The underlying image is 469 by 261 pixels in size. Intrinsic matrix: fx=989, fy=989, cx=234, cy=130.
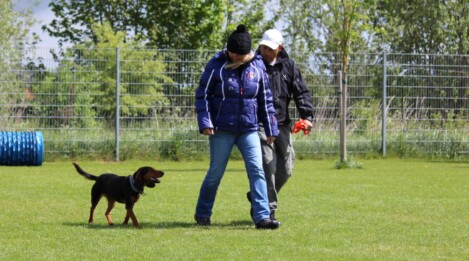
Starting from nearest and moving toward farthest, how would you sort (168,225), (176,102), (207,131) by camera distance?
(207,131) < (168,225) < (176,102)

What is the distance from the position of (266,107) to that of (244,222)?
4.25ft

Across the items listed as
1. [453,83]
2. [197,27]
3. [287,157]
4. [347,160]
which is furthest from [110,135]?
[197,27]

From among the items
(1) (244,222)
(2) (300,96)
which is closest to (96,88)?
(1) (244,222)

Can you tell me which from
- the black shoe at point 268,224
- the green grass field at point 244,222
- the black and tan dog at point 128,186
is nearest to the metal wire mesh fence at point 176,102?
the green grass field at point 244,222

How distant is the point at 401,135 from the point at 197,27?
1705 centimetres

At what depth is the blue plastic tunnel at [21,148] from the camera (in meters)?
18.4

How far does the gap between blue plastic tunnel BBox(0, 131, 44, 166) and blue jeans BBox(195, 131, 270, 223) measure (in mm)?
9892

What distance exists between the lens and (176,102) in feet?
68.6

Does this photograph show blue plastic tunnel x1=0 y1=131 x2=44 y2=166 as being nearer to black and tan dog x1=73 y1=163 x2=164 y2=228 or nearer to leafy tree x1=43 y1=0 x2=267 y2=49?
black and tan dog x1=73 y1=163 x2=164 y2=228

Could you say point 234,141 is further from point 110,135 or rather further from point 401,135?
point 401,135

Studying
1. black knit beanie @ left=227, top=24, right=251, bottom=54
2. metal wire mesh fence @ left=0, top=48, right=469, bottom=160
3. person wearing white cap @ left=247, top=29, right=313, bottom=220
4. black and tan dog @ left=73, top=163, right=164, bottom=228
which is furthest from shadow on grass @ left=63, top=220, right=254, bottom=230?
metal wire mesh fence @ left=0, top=48, right=469, bottom=160

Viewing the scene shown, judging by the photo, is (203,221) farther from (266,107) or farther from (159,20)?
(159,20)

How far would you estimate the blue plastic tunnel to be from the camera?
18.4 meters

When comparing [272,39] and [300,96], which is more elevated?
[272,39]
